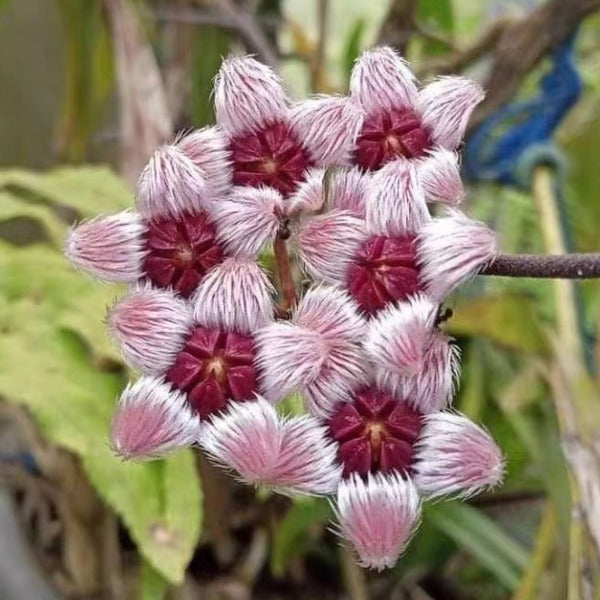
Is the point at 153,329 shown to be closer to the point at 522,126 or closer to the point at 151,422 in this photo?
the point at 151,422

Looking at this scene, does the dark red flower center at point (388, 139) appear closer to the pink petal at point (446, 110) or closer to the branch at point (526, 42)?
the pink petal at point (446, 110)

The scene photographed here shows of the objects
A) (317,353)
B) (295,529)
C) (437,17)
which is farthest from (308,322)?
(437,17)

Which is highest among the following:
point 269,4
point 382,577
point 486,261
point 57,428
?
point 269,4

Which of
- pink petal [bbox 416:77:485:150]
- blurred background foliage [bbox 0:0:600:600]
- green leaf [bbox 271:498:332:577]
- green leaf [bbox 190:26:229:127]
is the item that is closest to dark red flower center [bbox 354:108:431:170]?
pink petal [bbox 416:77:485:150]

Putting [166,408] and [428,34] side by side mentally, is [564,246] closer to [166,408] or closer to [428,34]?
[428,34]

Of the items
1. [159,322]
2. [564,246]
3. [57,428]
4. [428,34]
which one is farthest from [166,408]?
[428,34]

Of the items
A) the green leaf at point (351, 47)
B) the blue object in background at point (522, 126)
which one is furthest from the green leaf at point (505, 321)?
the green leaf at point (351, 47)
